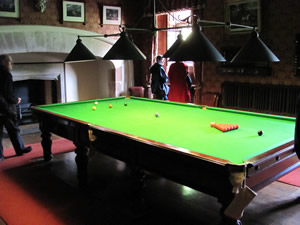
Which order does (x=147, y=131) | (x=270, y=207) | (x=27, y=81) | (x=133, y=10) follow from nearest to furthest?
(x=147, y=131) < (x=270, y=207) < (x=27, y=81) < (x=133, y=10)

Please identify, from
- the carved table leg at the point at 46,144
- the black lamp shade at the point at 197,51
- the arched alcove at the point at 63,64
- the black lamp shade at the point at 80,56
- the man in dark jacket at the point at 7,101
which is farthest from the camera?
the arched alcove at the point at 63,64

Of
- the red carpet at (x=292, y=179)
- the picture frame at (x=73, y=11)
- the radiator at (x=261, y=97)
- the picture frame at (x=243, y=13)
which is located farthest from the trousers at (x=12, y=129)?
the picture frame at (x=243, y=13)

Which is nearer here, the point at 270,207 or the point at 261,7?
the point at 270,207

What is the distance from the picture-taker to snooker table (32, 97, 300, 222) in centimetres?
192

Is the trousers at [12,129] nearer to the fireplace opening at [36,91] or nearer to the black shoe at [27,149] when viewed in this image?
the black shoe at [27,149]

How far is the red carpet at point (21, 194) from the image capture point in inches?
103

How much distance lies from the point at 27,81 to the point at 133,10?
282 cm

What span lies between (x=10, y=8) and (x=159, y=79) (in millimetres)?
2893

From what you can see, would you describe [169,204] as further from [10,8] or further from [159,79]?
[10,8]

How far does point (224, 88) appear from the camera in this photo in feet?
18.5

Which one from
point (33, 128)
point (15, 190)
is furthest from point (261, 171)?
point (33, 128)

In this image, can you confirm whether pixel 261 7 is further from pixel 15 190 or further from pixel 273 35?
pixel 15 190

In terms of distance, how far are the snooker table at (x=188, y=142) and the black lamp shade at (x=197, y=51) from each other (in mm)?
600

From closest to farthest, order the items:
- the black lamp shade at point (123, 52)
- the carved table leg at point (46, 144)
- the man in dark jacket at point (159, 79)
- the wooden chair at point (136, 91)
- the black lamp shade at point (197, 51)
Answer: the black lamp shade at point (197, 51) → the black lamp shade at point (123, 52) → the carved table leg at point (46, 144) → the man in dark jacket at point (159, 79) → the wooden chair at point (136, 91)
